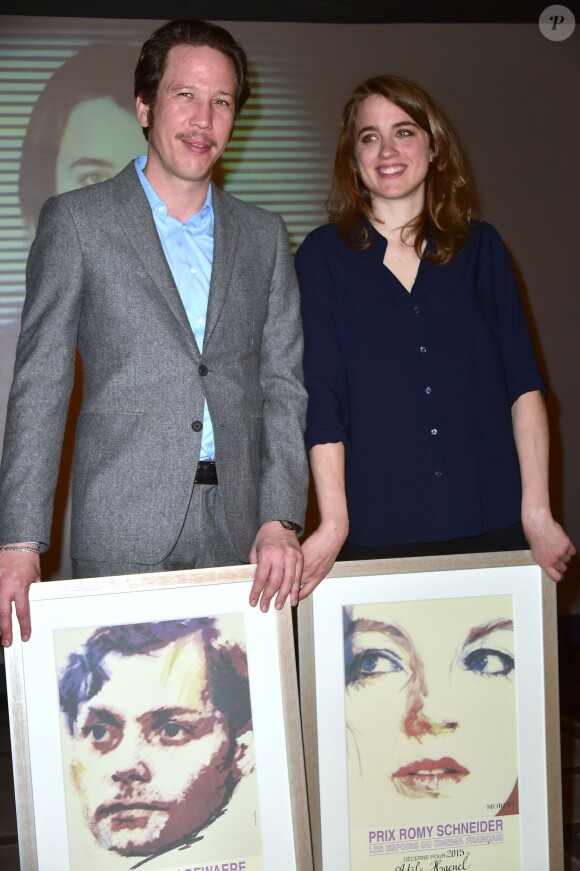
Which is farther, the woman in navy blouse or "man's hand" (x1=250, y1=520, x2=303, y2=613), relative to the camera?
the woman in navy blouse

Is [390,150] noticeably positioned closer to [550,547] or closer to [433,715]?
[550,547]

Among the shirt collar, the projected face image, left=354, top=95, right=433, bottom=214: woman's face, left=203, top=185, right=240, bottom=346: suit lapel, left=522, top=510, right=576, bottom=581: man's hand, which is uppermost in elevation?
the projected face image

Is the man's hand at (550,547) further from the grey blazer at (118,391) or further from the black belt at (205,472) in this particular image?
the black belt at (205,472)

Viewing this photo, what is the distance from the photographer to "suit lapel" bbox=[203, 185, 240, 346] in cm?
191

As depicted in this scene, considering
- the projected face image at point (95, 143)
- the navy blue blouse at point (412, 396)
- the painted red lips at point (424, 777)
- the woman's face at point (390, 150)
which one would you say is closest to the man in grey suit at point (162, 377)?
the navy blue blouse at point (412, 396)

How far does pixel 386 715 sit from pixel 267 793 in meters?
0.28

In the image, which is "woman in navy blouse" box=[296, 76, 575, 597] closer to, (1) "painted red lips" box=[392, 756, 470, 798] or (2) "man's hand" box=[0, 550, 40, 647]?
(1) "painted red lips" box=[392, 756, 470, 798]

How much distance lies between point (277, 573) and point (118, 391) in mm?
456

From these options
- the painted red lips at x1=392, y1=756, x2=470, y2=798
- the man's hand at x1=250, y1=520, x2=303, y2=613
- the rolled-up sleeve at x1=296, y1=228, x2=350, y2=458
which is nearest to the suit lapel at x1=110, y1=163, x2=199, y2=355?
the rolled-up sleeve at x1=296, y1=228, x2=350, y2=458

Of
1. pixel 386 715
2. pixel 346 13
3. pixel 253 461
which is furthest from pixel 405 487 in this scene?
pixel 346 13

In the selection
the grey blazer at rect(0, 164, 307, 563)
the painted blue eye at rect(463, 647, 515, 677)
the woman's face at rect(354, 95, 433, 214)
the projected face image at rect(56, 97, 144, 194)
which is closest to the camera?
the grey blazer at rect(0, 164, 307, 563)

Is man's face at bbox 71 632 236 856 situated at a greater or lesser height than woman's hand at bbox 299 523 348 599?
lesser

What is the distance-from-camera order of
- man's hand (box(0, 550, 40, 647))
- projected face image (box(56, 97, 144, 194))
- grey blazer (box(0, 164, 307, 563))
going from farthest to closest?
projected face image (box(56, 97, 144, 194))
grey blazer (box(0, 164, 307, 563))
man's hand (box(0, 550, 40, 647))

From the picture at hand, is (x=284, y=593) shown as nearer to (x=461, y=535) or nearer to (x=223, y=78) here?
(x=461, y=535)
